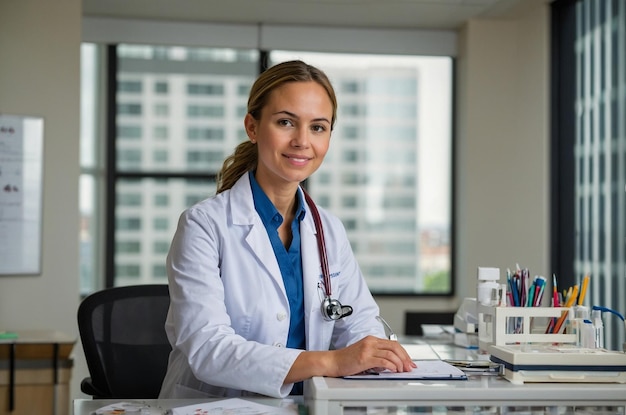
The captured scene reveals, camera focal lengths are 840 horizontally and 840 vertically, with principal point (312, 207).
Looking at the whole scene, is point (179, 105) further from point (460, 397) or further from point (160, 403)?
point (460, 397)

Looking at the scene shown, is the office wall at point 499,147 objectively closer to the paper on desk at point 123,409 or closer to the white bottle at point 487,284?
the white bottle at point 487,284

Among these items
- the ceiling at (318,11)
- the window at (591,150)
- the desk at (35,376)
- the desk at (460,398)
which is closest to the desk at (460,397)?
the desk at (460,398)

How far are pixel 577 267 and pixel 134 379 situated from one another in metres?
3.10

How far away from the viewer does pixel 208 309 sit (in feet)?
5.77

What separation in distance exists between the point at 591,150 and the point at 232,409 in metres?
3.50

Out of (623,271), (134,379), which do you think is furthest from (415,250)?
(134,379)

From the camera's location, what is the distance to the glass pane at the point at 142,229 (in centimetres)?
533

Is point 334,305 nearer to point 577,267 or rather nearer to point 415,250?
point 577,267

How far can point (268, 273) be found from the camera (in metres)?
1.92

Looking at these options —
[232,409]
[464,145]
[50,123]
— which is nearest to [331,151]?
[464,145]

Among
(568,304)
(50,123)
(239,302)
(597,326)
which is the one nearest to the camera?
(239,302)

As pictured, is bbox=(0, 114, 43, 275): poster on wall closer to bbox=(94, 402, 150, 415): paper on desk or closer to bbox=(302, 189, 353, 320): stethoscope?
bbox=(302, 189, 353, 320): stethoscope

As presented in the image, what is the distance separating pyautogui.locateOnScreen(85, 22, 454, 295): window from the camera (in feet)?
17.5

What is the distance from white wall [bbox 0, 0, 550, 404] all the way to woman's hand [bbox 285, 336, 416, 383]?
10.9 feet
